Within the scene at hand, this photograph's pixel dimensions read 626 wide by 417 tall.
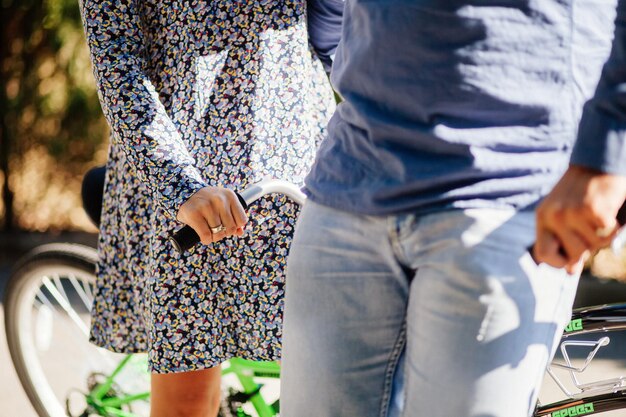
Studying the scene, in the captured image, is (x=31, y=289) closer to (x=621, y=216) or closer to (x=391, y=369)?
(x=391, y=369)

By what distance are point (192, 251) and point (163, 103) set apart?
35 cm

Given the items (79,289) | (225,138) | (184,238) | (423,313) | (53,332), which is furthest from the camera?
(53,332)

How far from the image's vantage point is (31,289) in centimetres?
305

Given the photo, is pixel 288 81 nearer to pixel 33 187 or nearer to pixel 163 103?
pixel 163 103

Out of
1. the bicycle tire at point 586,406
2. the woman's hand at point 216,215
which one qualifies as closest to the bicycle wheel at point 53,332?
the woman's hand at point 216,215

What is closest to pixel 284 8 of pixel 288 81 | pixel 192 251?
pixel 288 81

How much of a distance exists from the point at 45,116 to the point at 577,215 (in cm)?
549

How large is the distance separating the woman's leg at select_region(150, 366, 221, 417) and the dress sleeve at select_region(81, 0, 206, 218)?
1.74 feet

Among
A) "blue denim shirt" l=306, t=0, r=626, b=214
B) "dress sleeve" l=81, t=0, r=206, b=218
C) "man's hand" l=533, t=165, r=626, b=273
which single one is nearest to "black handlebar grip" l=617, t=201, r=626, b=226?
"man's hand" l=533, t=165, r=626, b=273

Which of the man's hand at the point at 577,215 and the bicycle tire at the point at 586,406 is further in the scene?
the bicycle tire at the point at 586,406

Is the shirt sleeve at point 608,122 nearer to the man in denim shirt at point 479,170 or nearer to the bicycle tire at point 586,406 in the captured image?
the man in denim shirt at point 479,170

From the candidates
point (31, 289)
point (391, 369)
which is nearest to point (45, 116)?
point (31, 289)

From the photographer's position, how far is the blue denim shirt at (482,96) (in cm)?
118

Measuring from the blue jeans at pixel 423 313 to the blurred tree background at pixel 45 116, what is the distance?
4802mm
